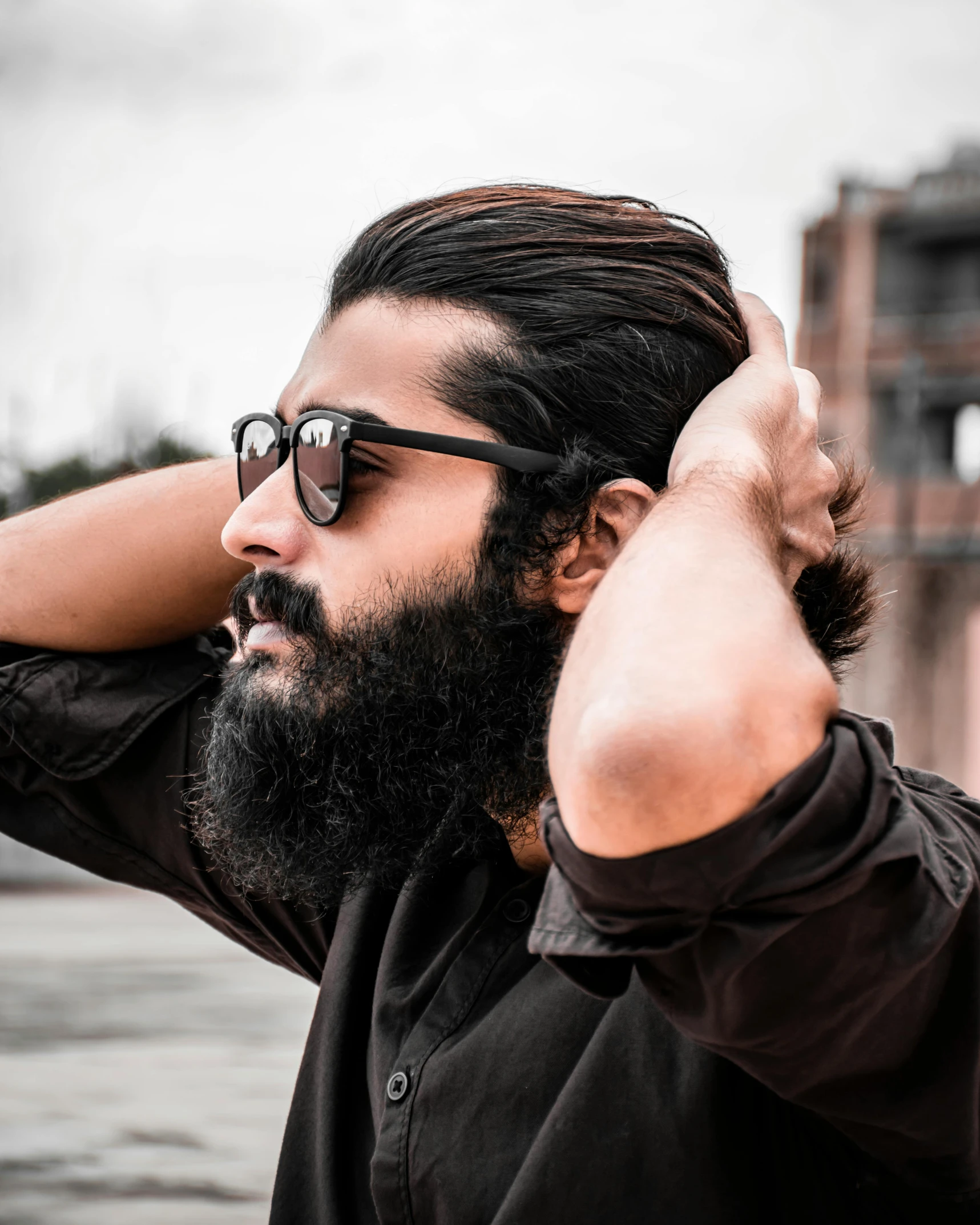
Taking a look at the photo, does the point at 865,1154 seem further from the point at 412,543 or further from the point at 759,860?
the point at 412,543

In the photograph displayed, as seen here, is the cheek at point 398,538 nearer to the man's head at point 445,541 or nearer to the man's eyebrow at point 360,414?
the man's head at point 445,541

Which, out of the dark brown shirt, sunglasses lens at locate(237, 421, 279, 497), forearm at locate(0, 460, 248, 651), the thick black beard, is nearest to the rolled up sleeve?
the dark brown shirt

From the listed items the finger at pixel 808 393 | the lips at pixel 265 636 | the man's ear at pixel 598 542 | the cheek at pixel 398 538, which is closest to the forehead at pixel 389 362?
the cheek at pixel 398 538

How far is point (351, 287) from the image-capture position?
229cm

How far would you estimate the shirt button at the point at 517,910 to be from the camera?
79.1 inches

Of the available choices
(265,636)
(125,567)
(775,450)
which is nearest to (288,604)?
(265,636)

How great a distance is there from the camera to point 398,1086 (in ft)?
6.08

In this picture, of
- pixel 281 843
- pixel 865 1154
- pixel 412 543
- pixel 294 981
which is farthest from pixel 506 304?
pixel 294 981

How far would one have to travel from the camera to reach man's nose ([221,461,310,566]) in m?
2.09

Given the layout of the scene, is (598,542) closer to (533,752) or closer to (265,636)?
(533,752)

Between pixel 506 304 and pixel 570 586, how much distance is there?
49 centimetres

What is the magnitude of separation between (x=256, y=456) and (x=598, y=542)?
62 cm

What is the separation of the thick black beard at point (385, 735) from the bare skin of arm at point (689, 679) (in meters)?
0.56

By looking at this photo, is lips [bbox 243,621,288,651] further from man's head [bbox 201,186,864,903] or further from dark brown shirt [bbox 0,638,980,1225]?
dark brown shirt [bbox 0,638,980,1225]
